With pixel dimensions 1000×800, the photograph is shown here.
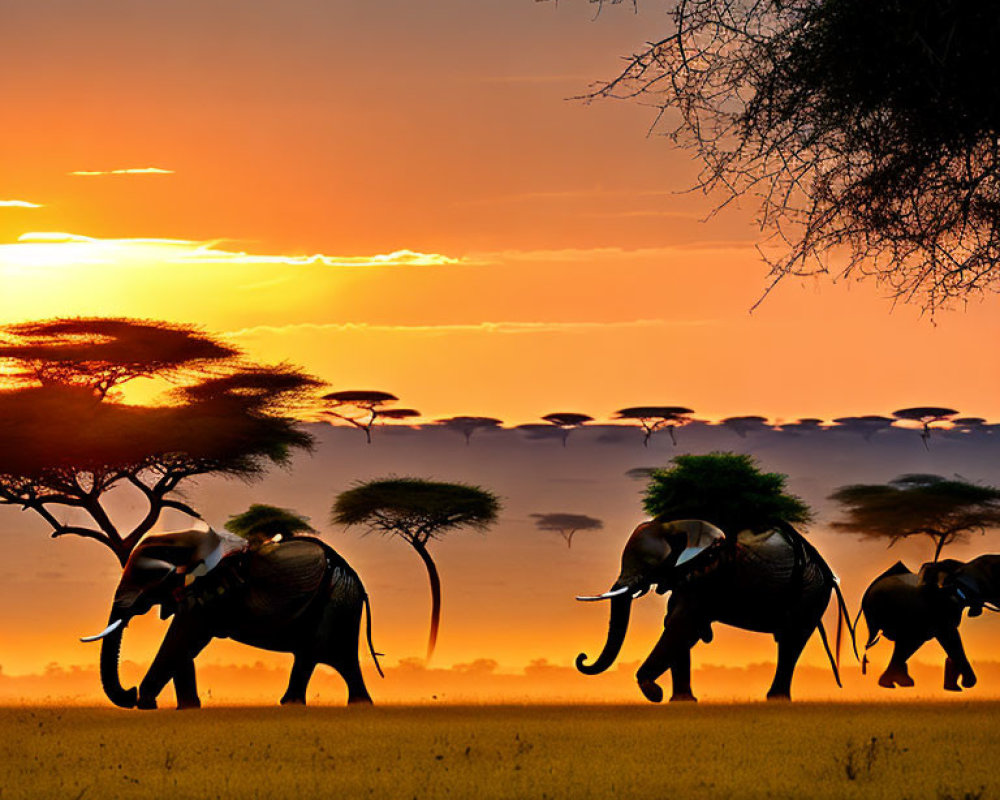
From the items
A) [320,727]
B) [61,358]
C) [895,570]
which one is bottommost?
[320,727]

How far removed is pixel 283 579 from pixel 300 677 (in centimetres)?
159

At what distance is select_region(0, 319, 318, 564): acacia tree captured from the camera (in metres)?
31.4

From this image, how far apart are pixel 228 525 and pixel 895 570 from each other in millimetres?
15863

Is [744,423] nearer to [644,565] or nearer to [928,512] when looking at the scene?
[928,512]

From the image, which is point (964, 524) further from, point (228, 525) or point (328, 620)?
point (328, 620)

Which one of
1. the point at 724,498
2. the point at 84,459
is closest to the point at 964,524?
the point at 724,498

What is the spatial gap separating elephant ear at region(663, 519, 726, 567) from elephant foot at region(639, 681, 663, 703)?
67.4 inches

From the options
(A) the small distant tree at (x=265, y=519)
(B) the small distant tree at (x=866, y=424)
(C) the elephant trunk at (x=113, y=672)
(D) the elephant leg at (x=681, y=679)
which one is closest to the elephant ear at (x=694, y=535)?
(D) the elephant leg at (x=681, y=679)

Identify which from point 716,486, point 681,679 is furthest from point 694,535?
point 716,486

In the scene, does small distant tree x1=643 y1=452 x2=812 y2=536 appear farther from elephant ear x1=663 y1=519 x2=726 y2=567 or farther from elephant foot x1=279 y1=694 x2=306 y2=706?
elephant foot x1=279 y1=694 x2=306 y2=706

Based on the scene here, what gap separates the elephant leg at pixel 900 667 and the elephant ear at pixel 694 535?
7766mm

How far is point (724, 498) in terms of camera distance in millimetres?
26953

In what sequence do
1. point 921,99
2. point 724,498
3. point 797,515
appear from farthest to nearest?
point 797,515 → point 724,498 → point 921,99

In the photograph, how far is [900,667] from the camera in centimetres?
2836
